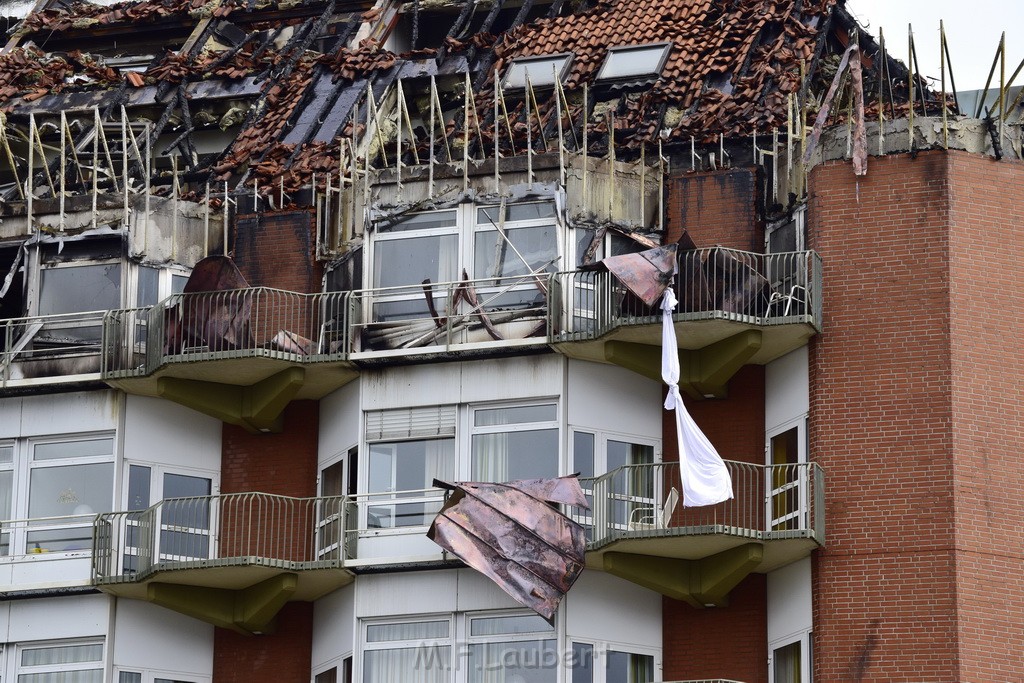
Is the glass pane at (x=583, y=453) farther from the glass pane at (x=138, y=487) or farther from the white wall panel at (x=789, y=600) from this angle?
the glass pane at (x=138, y=487)

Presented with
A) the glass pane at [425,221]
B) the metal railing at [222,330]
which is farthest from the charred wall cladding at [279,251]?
the glass pane at [425,221]

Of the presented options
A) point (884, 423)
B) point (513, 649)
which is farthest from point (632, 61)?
point (513, 649)

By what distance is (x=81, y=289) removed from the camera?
42906 millimetres

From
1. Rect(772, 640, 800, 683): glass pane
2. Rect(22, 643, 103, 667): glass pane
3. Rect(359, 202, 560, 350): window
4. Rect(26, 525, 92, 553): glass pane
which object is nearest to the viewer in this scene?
Rect(772, 640, 800, 683): glass pane

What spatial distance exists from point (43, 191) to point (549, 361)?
41.3 feet

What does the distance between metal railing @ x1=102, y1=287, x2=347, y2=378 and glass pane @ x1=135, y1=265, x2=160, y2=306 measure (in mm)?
867

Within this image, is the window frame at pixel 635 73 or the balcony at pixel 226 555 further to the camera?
the window frame at pixel 635 73

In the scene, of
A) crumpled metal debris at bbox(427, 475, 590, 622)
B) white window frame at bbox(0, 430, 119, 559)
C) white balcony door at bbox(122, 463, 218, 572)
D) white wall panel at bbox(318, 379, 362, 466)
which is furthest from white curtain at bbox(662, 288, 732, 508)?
white window frame at bbox(0, 430, 119, 559)

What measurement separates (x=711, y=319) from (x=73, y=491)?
38.9 ft

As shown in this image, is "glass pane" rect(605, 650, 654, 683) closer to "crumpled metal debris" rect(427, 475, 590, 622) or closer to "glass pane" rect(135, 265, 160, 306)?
"crumpled metal debris" rect(427, 475, 590, 622)

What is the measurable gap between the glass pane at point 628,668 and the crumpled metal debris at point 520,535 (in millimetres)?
1487

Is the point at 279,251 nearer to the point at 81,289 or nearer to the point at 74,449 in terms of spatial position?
the point at 81,289

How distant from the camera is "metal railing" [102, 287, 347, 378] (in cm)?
4078

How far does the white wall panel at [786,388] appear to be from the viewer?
3884cm
